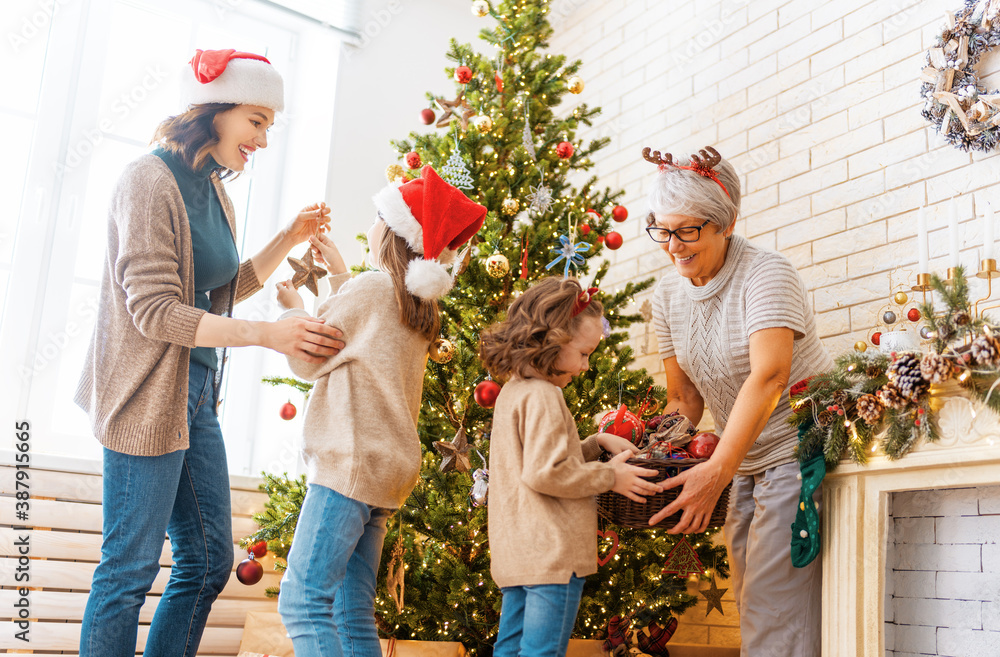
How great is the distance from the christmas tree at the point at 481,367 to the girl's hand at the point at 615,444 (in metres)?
0.43

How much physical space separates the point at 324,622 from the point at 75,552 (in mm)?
1729

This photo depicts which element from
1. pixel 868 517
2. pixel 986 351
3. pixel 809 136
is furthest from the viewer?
pixel 809 136

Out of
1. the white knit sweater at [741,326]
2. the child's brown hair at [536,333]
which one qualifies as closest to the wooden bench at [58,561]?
the child's brown hair at [536,333]

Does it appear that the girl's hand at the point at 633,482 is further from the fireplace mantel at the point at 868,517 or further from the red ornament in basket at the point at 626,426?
the fireplace mantel at the point at 868,517

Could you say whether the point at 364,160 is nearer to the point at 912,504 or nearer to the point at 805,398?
the point at 805,398

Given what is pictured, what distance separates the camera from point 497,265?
2.43 meters

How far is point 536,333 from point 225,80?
34.7 inches

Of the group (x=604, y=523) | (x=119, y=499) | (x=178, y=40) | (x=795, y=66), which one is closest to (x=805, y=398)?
(x=604, y=523)

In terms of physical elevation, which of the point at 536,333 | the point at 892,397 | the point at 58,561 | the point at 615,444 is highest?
the point at 536,333

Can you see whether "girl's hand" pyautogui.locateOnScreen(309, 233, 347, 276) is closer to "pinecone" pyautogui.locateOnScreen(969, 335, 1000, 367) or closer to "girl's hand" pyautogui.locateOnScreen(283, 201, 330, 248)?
"girl's hand" pyautogui.locateOnScreen(283, 201, 330, 248)

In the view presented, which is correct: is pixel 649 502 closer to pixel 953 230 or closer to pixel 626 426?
pixel 626 426

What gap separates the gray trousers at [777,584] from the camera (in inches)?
66.5

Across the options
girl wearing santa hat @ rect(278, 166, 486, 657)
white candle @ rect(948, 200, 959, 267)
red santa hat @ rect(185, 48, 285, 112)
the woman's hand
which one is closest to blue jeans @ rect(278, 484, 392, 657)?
girl wearing santa hat @ rect(278, 166, 486, 657)

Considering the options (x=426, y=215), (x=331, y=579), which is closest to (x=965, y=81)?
(x=426, y=215)
